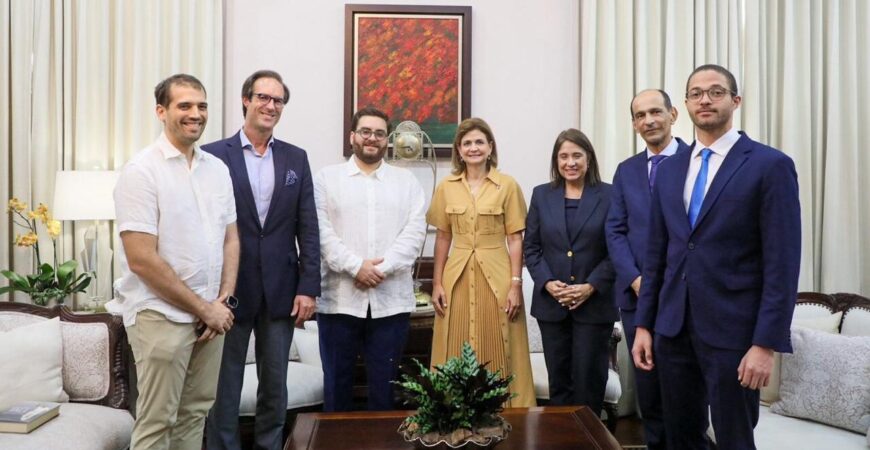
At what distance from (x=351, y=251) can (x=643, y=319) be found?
1.17 meters

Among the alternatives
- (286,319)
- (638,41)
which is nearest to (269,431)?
(286,319)

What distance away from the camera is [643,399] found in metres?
2.55

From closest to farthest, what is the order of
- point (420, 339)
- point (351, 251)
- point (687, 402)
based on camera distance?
1. point (687, 402)
2. point (351, 251)
3. point (420, 339)

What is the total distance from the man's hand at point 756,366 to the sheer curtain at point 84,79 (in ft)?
10.1

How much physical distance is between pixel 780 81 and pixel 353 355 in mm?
2904

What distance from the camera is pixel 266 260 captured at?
255 centimetres

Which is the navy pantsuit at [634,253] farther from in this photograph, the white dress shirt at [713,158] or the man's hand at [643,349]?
the white dress shirt at [713,158]

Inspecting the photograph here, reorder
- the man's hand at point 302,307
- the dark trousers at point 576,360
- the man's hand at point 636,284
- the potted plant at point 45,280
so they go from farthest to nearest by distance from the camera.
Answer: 1. the potted plant at point 45,280
2. the dark trousers at point 576,360
3. the man's hand at point 302,307
4. the man's hand at point 636,284

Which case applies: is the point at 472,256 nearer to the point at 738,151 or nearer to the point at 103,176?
the point at 738,151

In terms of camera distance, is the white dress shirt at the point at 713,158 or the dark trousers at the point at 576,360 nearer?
the white dress shirt at the point at 713,158

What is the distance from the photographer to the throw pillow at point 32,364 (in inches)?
94.3

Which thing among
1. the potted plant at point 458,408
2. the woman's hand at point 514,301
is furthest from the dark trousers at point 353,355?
the potted plant at point 458,408

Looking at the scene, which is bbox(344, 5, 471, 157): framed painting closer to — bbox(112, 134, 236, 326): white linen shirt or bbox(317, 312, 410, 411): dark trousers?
bbox(317, 312, 410, 411): dark trousers

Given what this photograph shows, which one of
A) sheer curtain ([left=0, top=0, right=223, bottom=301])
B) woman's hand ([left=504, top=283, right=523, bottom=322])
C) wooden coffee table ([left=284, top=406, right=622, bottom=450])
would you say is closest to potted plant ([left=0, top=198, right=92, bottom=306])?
sheer curtain ([left=0, top=0, right=223, bottom=301])
